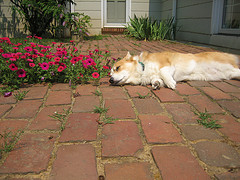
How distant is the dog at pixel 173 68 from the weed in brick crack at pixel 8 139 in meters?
1.45

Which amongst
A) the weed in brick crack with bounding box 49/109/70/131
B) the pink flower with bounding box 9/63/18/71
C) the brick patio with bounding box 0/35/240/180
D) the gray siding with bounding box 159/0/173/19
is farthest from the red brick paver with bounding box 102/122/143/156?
the gray siding with bounding box 159/0/173/19

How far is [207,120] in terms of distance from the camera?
1970mm

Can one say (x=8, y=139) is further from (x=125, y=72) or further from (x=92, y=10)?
(x=92, y=10)

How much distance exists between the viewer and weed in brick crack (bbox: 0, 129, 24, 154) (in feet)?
5.00

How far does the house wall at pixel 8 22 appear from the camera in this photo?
856cm

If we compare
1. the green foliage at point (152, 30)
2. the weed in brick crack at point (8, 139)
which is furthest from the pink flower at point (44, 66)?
the green foliage at point (152, 30)

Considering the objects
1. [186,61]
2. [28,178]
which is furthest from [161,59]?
[28,178]

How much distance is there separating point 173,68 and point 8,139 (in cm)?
226

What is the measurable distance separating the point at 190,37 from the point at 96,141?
21.9 ft

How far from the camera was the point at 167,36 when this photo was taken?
322 inches

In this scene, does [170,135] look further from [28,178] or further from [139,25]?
[139,25]

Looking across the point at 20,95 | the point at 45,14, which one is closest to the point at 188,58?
the point at 20,95

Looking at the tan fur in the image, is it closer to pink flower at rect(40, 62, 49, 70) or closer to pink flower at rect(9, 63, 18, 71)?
pink flower at rect(40, 62, 49, 70)

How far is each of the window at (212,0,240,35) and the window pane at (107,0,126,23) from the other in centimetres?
538
